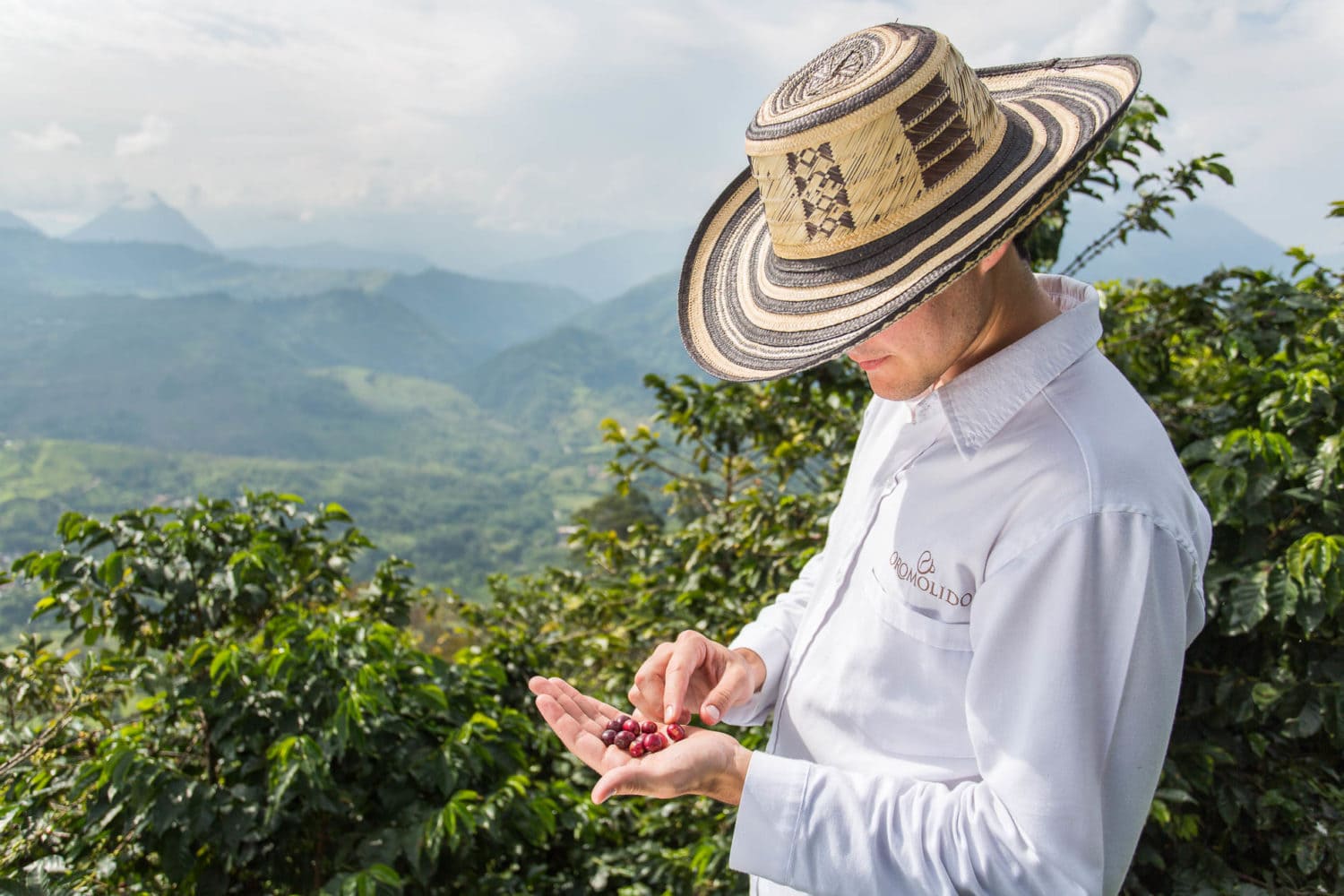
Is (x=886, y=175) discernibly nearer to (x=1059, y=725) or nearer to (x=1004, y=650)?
(x=1004, y=650)

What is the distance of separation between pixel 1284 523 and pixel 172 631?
433 cm

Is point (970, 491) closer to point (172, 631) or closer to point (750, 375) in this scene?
point (750, 375)

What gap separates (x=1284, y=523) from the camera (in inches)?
107

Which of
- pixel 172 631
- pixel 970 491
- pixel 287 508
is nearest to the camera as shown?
pixel 970 491

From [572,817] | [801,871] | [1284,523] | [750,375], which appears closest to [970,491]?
[750,375]

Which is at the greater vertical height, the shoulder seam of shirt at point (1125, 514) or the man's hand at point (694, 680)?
the shoulder seam of shirt at point (1125, 514)

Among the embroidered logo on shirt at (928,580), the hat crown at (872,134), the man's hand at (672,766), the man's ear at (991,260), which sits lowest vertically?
the man's hand at (672,766)

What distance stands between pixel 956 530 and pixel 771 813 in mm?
531

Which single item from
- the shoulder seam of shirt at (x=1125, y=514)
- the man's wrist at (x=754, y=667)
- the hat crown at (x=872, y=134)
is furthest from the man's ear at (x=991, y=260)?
the man's wrist at (x=754, y=667)

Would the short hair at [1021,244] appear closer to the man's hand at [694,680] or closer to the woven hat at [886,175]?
the woven hat at [886,175]

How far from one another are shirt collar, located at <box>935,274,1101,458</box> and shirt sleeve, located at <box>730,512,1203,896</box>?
Result: 0.24 m

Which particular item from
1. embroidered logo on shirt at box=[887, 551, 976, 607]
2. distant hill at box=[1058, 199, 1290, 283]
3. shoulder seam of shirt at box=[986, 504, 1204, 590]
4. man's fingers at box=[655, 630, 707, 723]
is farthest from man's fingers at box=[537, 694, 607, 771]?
distant hill at box=[1058, 199, 1290, 283]

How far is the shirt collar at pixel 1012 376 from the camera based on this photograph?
1.32 meters

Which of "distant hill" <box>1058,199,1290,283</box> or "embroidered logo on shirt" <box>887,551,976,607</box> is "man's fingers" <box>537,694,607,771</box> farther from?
"distant hill" <box>1058,199,1290,283</box>
